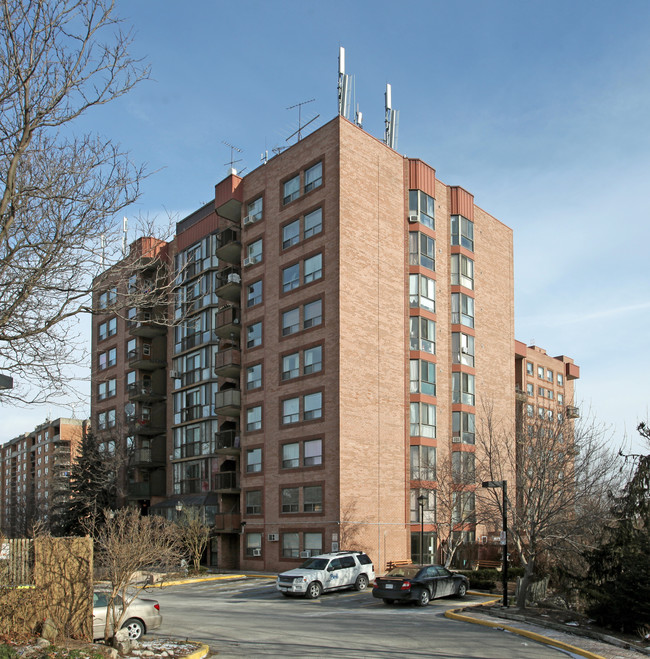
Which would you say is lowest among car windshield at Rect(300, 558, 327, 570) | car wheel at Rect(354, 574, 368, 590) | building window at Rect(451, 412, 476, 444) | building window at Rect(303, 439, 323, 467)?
car wheel at Rect(354, 574, 368, 590)

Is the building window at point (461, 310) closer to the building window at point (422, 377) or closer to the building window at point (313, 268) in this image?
the building window at point (422, 377)

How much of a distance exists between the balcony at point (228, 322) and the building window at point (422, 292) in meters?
11.7

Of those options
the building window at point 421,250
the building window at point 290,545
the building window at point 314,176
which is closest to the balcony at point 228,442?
the building window at point 290,545

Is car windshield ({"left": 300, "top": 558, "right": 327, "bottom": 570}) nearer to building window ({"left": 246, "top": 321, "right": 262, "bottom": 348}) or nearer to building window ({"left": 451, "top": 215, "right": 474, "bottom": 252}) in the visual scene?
building window ({"left": 246, "top": 321, "right": 262, "bottom": 348})

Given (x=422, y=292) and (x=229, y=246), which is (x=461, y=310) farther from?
(x=229, y=246)

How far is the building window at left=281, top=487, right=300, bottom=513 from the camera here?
131ft

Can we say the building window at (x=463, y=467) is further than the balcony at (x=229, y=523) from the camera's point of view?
No

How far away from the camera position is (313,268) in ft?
136

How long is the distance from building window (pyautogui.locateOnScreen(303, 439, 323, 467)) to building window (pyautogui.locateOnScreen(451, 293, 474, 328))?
44.2ft

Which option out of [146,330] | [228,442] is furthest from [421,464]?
[146,330]

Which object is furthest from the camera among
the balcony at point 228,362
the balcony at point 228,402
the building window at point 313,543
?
the balcony at point 228,362

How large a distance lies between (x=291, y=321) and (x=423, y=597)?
2058 cm

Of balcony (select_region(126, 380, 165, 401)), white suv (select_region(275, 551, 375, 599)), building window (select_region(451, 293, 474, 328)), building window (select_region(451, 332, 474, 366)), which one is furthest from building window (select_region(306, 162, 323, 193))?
balcony (select_region(126, 380, 165, 401))

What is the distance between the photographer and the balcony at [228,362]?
4619 centimetres
